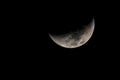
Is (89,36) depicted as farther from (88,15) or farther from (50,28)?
(50,28)

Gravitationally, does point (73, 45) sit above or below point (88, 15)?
below

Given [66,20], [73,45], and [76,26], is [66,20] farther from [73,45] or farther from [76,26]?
[73,45]

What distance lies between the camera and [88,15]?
371 cm

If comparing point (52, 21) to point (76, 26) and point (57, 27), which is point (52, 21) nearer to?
point (57, 27)

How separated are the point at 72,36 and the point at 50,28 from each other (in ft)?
1.38

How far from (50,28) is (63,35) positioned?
0.28 metres

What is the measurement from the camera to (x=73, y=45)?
3.89 metres

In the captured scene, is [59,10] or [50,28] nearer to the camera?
[59,10]

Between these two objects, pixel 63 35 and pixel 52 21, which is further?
pixel 63 35

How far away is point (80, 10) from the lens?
3514 mm

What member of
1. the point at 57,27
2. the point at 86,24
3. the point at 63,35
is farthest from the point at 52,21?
the point at 86,24

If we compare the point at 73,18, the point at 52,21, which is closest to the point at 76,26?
the point at 73,18

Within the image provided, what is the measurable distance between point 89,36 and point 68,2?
83 cm

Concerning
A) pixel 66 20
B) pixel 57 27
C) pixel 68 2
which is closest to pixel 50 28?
pixel 57 27
